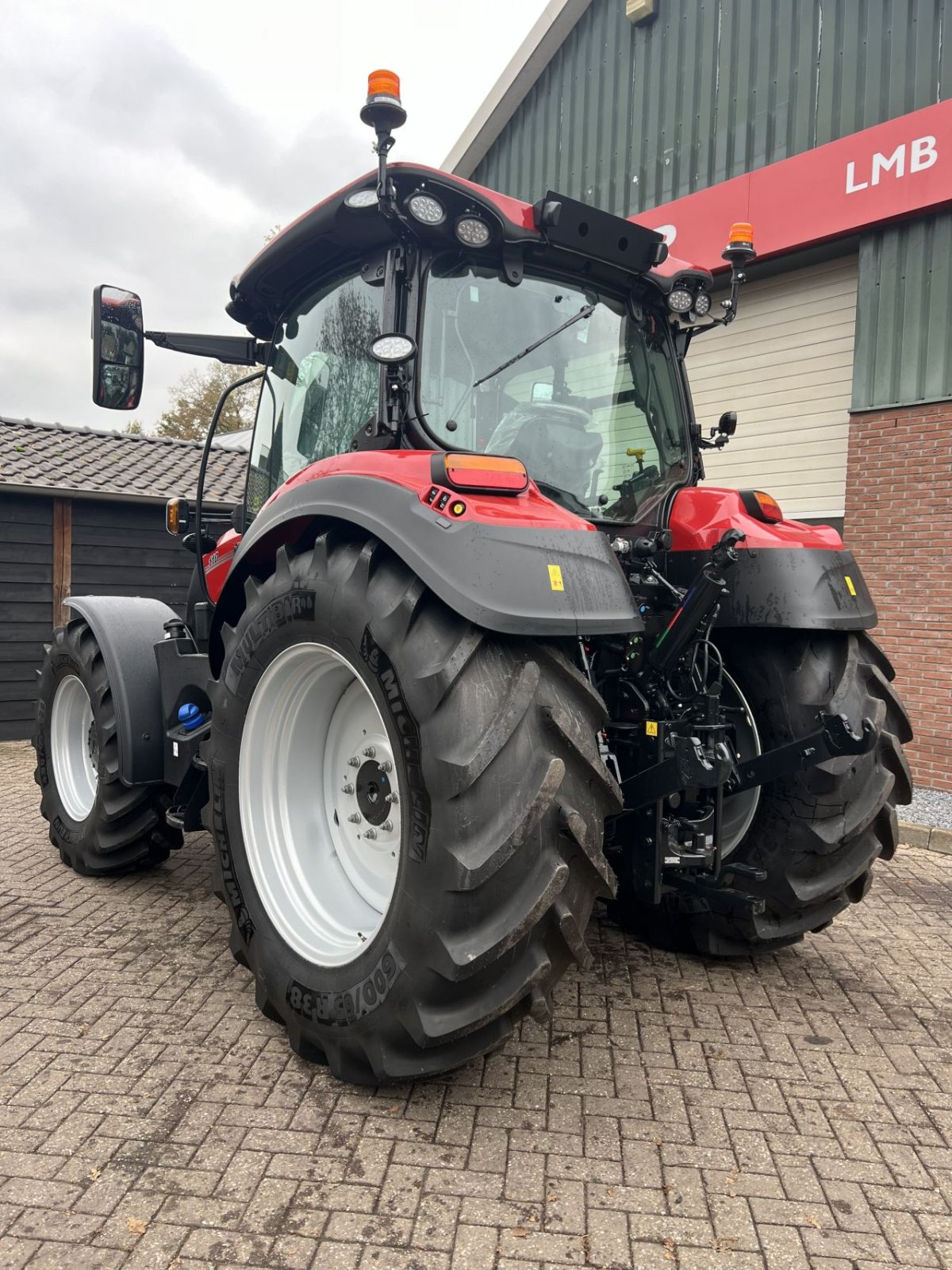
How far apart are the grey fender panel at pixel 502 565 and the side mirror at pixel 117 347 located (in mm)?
1690

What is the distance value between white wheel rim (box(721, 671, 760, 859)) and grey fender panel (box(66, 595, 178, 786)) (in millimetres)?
2481

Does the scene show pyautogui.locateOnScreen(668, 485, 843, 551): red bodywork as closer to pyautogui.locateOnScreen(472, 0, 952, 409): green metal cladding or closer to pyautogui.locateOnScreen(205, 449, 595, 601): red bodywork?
pyautogui.locateOnScreen(205, 449, 595, 601): red bodywork

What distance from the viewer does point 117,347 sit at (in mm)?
3617

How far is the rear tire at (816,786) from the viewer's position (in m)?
3.02

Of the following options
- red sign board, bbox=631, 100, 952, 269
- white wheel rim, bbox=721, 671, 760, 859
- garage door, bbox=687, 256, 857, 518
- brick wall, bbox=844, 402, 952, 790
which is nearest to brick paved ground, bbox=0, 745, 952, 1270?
white wheel rim, bbox=721, 671, 760, 859

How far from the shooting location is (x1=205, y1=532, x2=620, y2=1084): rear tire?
2.11 m

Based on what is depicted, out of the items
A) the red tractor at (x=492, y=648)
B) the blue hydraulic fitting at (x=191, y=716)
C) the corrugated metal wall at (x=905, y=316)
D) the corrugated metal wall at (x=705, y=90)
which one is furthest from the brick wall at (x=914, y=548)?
the blue hydraulic fitting at (x=191, y=716)

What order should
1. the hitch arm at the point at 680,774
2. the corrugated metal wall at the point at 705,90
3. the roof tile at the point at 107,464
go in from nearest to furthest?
the hitch arm at the point at 680,774, the corrugated metal wall at the point at 705,90, the roof tile at the point at 107,464

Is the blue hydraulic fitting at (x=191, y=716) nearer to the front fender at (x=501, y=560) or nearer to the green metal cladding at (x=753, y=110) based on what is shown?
the front fender at (x=501, y=560)

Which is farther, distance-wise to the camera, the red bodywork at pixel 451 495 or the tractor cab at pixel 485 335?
the tractor cab at pixel 485 335

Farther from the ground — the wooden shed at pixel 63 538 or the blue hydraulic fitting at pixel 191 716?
the wooden shed at pixel 63 538

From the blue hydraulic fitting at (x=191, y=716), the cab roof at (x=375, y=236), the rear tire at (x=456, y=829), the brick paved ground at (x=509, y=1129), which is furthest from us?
the blue hydraulic fitting at (x=191, y=716)

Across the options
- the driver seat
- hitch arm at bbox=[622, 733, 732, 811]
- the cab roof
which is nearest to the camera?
hitch arm at bbox=[622, 733, 732, 811]

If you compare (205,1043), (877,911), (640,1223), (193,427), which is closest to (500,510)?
(640,1223)
